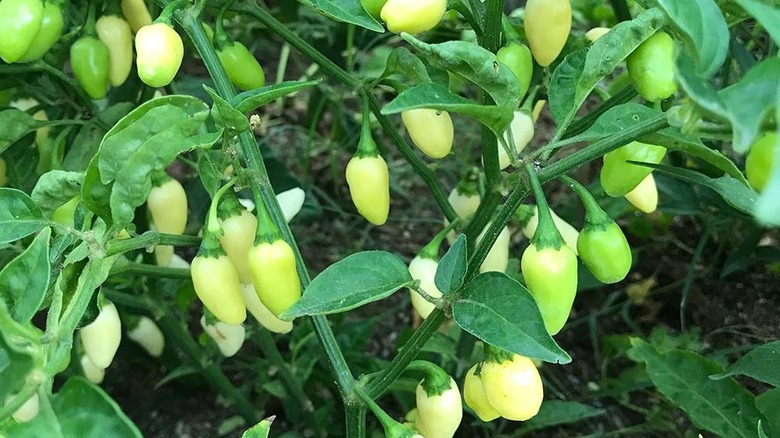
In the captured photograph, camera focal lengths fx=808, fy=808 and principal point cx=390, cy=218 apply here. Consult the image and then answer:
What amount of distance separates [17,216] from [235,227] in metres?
0.18

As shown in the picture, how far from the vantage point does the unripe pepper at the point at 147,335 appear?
42.6 inches

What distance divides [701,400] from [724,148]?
54cm

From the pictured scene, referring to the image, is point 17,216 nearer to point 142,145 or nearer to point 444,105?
point 142,145

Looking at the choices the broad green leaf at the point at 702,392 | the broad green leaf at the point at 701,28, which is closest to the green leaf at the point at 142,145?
the broad green leaf at the point at 701,28

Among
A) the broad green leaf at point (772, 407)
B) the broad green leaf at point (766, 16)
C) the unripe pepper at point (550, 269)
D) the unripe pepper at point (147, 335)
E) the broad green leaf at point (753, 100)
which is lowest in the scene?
the unripe pepper at point (147, 335)

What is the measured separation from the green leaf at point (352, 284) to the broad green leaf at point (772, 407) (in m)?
0.44

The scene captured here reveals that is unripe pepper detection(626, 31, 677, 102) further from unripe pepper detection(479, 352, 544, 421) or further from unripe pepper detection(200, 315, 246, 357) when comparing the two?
unripe pepper detection(200, 315, 246, 357)

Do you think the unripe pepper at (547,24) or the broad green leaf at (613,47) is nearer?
the broad green leaf at (613,47)

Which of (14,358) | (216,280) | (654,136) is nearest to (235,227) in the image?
(216,280)

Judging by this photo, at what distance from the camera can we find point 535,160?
621mm

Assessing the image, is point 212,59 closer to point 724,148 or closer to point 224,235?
point 224,235

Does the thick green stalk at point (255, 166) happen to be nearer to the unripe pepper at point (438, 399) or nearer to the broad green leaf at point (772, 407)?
the unripe pepper at point (438, 399)

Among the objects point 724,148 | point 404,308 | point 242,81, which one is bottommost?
point 404,308

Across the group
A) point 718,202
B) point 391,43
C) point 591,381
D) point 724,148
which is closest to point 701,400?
point 718,202
